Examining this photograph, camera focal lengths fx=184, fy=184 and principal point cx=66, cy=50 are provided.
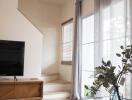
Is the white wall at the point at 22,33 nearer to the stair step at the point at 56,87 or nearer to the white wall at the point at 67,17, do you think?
the stair step at the point at 56,87

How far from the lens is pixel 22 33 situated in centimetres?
420

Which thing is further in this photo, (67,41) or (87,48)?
(67,41)

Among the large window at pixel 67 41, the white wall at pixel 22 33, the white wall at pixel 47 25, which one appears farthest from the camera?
the white wall at pixel 47 25

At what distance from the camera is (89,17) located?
461 centimetres

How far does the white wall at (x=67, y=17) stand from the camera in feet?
17.9

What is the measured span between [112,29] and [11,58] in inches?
83.1

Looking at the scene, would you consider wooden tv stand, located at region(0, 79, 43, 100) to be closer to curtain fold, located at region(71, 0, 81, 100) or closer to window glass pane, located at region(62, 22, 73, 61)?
curtain fold, located at region(71, 0, 81, 100)

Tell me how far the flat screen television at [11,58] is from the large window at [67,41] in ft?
6.31

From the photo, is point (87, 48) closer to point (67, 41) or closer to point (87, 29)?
point (87, 29)

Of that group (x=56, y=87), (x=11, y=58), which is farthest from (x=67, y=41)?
(x=11, y=58)

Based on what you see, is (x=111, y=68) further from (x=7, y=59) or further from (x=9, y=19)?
(x=9, y=19)

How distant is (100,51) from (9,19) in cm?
212

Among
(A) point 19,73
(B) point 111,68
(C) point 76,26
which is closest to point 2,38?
(A) point 19,73

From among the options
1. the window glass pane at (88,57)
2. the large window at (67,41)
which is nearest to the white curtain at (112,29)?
the window glass pane at (88,57)
